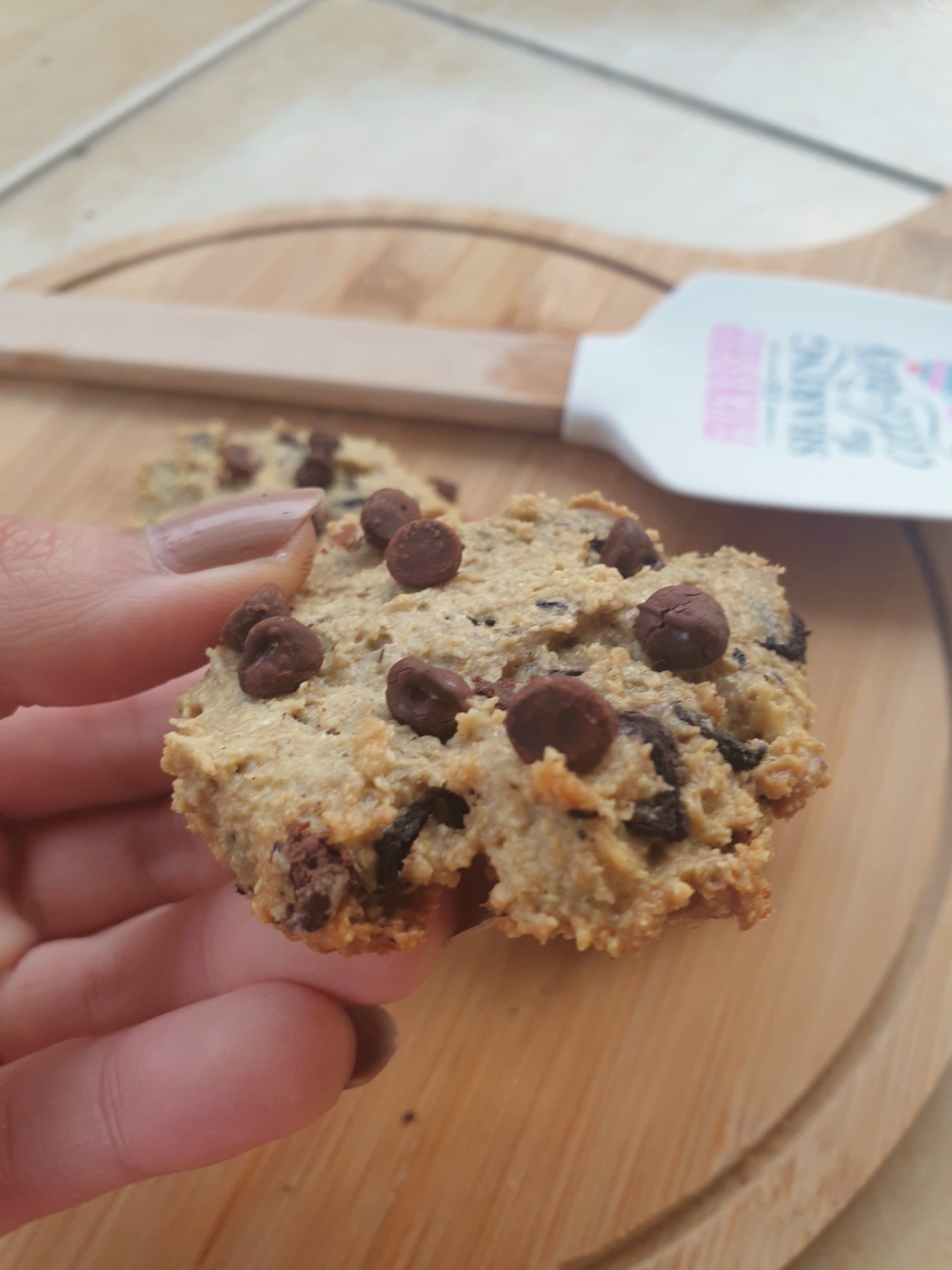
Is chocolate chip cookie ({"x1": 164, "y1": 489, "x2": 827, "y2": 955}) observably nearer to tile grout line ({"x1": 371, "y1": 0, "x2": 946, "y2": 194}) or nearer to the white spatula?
the white spatula

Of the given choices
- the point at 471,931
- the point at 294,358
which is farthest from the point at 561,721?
the point at 294,358

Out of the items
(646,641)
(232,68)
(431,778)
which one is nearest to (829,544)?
(646,641)

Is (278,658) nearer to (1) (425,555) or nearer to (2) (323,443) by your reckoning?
(1) (425,555)

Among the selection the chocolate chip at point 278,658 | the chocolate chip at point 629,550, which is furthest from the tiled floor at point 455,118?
the chocolate chip at point 278,658

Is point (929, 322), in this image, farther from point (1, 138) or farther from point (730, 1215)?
point (1, 138)

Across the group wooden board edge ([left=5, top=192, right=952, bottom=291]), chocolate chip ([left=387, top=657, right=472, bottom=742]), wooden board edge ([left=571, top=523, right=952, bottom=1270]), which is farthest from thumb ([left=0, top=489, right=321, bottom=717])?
wooden board edge ([left=5, top=192, right=952, bottom=291])

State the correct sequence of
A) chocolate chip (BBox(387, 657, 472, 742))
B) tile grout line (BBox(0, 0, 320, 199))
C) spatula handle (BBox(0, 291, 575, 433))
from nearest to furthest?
chocolate chip (BBox(387, 657, 472, 742)), spatula handle (BBox(0, 291, 575, 433)), tile grout line (BBox(0, 0, 320, 199))

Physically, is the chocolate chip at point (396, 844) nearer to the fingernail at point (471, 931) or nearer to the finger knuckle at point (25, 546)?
the fingernail at point (471, 931)

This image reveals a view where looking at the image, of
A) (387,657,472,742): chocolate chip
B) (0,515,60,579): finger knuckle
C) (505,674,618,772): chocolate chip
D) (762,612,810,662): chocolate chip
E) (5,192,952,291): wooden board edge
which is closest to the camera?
(505,674,618,772): chocolate chip
